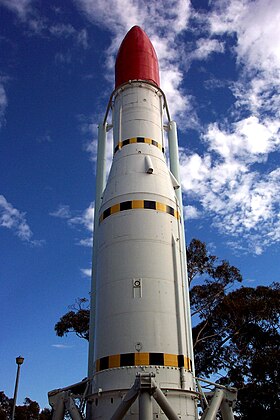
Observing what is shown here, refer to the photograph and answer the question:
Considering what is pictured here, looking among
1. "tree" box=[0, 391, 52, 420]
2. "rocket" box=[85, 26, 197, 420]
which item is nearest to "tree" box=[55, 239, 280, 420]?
"rocket" box=[85, 26, 197, 420]

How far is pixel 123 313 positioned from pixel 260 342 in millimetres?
13751

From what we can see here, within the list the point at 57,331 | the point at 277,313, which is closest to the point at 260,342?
the point at 277,313

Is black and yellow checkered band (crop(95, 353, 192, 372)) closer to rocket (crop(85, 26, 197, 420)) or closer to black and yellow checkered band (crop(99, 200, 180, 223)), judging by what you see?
rocket (crop(85, 26, 197, 420))

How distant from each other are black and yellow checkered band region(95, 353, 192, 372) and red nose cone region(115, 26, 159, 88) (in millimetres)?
9089

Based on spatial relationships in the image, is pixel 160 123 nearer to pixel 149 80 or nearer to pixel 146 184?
pixel 149 80

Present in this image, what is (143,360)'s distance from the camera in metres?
8.48

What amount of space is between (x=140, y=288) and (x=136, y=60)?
8.40m

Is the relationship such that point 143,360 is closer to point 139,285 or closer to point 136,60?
point 139,285

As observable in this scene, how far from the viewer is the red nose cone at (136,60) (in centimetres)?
1369

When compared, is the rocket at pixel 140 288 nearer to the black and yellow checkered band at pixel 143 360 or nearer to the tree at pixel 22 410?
the black and yellow checkered band at pixel 143 360

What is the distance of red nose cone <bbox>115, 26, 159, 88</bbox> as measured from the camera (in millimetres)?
13688

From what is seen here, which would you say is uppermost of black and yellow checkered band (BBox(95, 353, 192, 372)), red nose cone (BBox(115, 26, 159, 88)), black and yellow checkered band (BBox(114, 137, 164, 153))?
red nose cone (BBox(115, 26, 159, 88))

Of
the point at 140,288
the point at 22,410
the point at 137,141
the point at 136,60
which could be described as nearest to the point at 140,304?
the point at 140,288

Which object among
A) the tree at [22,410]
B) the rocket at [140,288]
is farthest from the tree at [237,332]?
the tree at [22,410]
